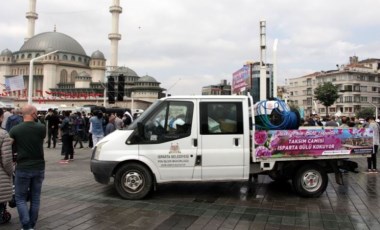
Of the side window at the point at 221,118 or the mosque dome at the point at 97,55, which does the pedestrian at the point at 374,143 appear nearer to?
the side window at the point at 221,118

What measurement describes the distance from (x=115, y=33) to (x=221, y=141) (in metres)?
92.2

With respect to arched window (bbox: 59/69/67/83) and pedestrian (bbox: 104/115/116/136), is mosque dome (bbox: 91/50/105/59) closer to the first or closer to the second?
arched window (bbox: 59/69/67/83)

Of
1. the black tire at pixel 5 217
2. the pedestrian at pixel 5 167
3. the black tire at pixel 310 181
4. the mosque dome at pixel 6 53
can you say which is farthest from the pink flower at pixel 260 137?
the mosque dome at pixel 6 53

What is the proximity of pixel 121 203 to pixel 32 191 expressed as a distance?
7.49 ft

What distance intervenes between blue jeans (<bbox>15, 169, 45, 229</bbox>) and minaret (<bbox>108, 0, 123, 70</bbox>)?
297 ft

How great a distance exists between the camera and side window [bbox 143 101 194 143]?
784cm

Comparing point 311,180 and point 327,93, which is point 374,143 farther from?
point 327,93

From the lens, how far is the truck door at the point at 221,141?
7836mm

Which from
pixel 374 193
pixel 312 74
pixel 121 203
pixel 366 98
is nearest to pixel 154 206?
pixel 121 203

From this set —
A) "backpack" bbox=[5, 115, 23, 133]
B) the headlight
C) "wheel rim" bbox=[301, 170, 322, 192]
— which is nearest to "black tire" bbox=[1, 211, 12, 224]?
the headlight

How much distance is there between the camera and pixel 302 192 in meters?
8.27

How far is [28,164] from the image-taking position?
538 cm

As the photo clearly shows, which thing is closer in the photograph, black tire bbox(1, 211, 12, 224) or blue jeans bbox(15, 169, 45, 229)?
blue jeans bbox(15, 169, 45, 229)

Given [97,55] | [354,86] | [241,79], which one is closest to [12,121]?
[241,79]
